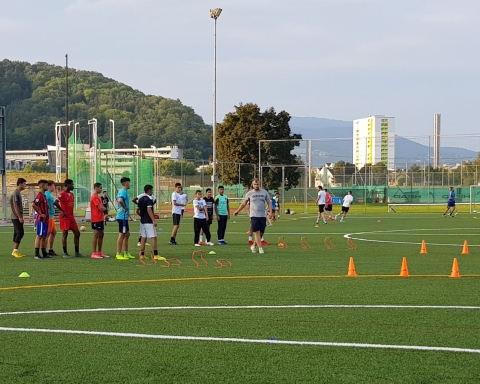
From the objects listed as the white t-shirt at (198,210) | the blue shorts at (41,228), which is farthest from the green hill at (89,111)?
the blue shorts at (41,228)

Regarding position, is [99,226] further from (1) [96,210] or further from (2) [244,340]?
(2) [244,340]

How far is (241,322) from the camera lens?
9633 mm

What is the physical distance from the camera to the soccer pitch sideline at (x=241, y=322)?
7090 mm

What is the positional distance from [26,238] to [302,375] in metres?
22.1

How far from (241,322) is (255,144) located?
Answer: 63.0m

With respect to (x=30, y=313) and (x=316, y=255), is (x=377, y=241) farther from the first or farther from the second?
(x=30, y=313)

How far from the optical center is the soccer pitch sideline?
7.09 meters

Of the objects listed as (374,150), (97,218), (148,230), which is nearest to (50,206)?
(97,218)

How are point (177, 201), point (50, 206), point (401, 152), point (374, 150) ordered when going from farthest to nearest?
1. point (374, 150)
2. point (401, 152)
3. point (177, 201)
4. point (50, 206)

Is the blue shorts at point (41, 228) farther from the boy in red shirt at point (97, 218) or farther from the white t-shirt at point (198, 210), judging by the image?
the white t-shirt at point (198, 210)

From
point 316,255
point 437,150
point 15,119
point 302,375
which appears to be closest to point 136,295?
point 302,375

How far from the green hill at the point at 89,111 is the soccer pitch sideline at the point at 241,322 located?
12217 cm

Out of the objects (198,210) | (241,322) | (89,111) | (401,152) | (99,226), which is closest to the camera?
(241,322)

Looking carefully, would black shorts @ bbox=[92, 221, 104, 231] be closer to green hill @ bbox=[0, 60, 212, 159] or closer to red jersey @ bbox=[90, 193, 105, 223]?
red jersey @ bbox=[90, 193, 105, 223]
